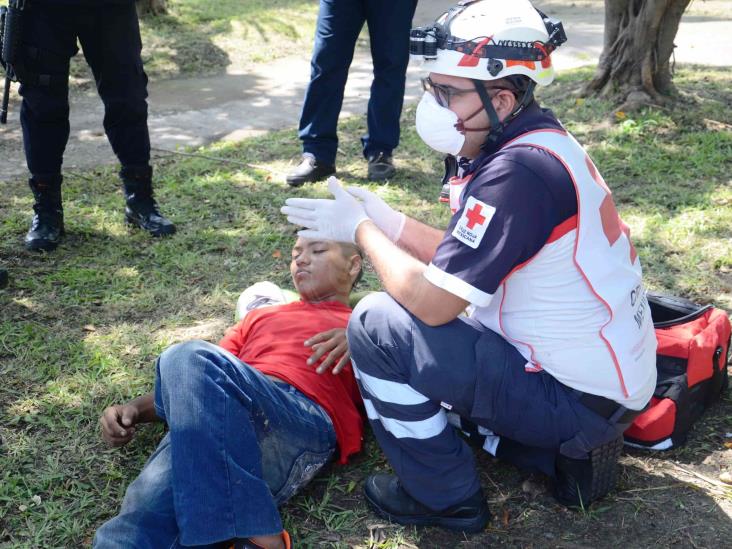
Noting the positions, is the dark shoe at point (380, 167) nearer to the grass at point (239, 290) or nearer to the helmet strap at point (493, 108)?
the grass at point (239, 290)

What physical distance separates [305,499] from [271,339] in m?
0.54

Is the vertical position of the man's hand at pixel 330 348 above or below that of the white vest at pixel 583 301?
below

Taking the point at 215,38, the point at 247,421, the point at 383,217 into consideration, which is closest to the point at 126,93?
the point at 383,217

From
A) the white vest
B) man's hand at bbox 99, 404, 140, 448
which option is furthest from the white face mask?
man's hand at bbox 99, 404, 140, 448

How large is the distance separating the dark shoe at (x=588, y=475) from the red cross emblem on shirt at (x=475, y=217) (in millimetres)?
761

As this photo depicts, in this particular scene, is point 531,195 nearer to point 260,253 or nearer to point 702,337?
point 702,337

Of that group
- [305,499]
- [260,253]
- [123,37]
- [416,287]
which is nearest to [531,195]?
[416,287]

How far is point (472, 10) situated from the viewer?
220 cm

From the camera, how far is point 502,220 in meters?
1.96

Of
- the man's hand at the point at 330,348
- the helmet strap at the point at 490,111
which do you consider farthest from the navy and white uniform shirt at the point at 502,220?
the man's hand at the point at 330,348

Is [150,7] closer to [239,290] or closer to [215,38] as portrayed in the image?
[215,38]

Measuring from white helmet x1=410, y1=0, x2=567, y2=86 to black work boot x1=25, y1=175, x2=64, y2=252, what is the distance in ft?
8.67

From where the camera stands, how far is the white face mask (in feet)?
7.35

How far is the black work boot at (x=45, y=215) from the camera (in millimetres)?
4176
